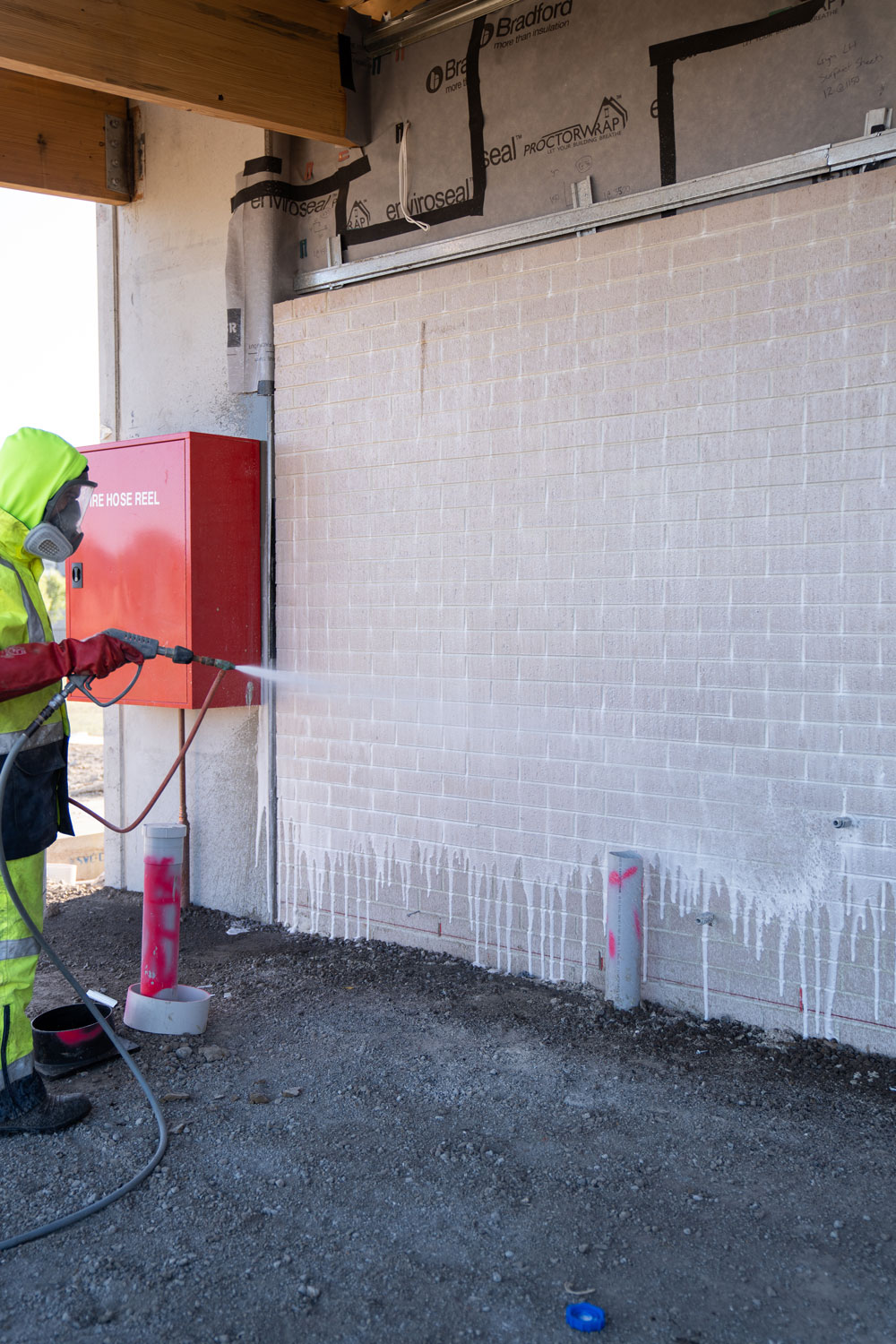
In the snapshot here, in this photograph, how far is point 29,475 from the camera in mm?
3230

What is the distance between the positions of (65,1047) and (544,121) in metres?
4.08

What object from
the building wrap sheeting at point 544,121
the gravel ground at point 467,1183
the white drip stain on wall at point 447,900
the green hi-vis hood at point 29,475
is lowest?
the gravel ground at point 467,1183

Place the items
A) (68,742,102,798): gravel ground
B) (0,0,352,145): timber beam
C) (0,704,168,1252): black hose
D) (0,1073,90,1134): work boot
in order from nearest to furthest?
(0,704,168,1252): black hose → (0,1073,90,1134): work boot → (0,0,352,145): timber beam → (68,742,102,798): gravel ground

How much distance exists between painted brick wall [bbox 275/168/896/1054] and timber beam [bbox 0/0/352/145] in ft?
2.82

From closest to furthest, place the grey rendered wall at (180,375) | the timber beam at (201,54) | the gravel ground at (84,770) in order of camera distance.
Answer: the timber beam at (201,54), the grey rendered wall at (180,375), the gravel ground at (84,770)

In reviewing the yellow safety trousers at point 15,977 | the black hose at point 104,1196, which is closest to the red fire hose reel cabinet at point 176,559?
the black hose at point 104,1196

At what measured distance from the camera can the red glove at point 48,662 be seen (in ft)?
10.0

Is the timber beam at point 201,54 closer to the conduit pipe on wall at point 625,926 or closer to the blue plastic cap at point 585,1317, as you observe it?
the conduit pipe on wall at point 625,926

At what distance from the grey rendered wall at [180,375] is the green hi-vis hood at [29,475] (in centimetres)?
185

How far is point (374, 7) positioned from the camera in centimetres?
502

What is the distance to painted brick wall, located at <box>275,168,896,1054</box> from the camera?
360 centimetres

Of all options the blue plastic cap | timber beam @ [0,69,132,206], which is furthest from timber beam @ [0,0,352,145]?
the blue plastic cap

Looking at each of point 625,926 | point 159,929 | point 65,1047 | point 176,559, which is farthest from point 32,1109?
point 176,559

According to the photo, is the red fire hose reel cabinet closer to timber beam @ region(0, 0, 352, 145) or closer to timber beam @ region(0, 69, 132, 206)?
timber beam @ region(0, 0, 352, 145)
